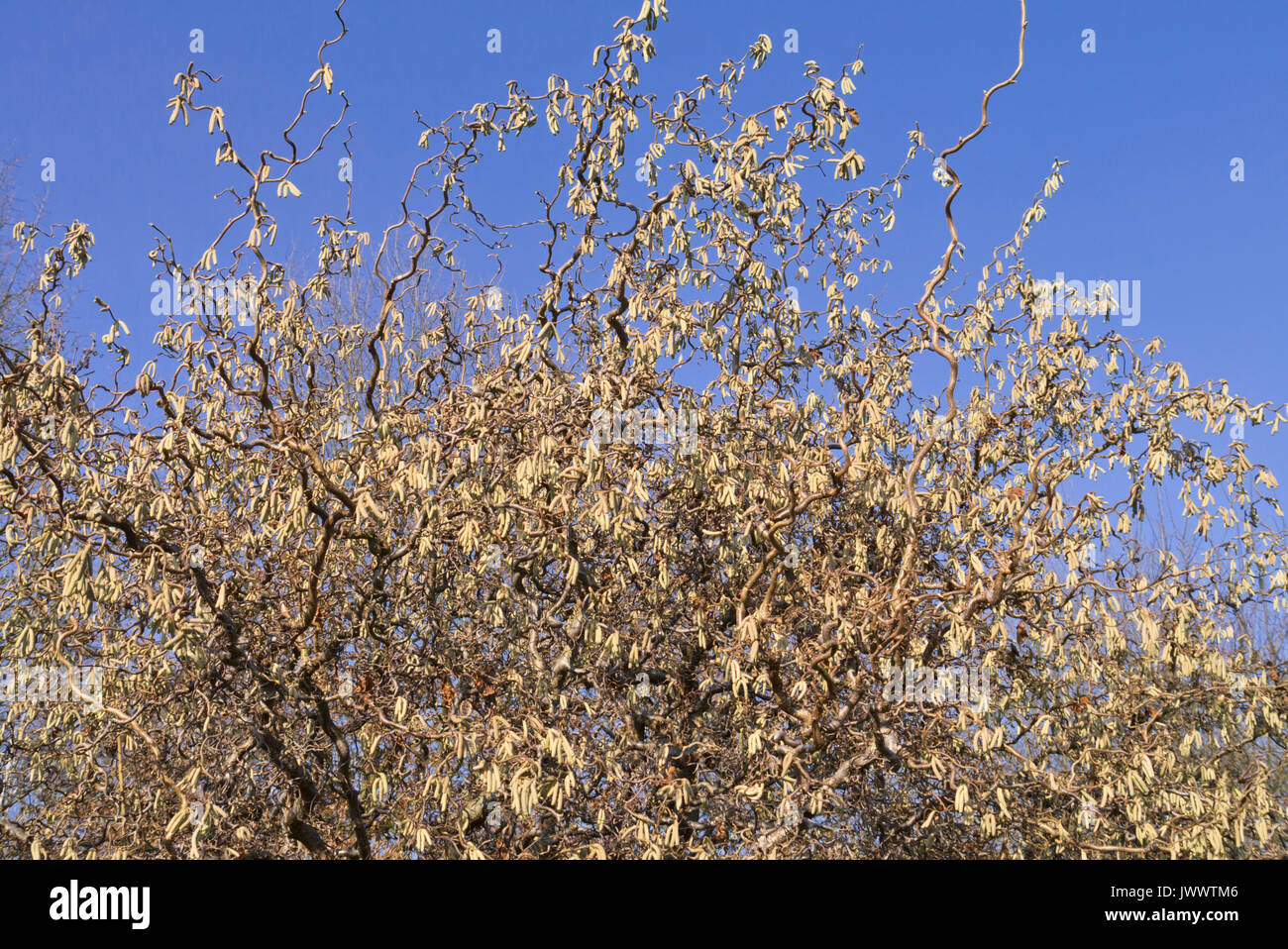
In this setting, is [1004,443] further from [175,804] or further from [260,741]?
[175,804]

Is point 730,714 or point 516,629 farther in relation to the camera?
point 730,714

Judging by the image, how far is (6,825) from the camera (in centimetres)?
688

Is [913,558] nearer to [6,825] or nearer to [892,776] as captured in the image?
[892,776]

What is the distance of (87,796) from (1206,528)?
7980 mm

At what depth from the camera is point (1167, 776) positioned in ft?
22.6

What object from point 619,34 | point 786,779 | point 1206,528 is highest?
point 619,34
